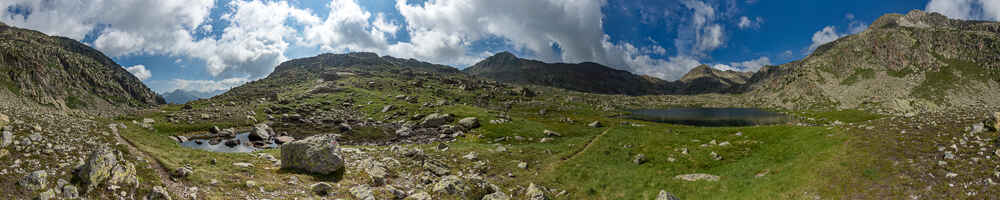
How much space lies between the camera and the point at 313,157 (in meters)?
22.3


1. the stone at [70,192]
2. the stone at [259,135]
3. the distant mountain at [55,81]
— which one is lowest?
the stone at [259,135]

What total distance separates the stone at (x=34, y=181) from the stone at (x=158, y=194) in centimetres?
277

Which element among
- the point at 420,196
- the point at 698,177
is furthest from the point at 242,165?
the point at 698,177

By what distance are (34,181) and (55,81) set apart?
146031 millimetres

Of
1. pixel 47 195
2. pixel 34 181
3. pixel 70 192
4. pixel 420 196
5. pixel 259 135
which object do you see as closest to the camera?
pixel 47 195

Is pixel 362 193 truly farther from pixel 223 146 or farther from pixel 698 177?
pixel 223 146

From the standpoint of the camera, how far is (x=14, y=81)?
6775cm

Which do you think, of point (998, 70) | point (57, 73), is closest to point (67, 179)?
point (57, 73)

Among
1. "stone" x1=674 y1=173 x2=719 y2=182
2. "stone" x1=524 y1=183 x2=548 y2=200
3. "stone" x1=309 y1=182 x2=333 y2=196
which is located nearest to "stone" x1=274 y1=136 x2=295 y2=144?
"stone" x1=309 y1=182 x2=333 y2=196

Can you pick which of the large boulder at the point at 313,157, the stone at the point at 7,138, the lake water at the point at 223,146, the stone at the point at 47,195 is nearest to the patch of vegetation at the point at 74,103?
the lake water at the point at 223,146

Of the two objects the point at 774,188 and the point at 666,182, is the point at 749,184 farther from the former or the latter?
the point at 666,182

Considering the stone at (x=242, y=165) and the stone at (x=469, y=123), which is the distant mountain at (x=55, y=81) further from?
the stone at (x=469, y=123)

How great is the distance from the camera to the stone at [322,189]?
744 inches

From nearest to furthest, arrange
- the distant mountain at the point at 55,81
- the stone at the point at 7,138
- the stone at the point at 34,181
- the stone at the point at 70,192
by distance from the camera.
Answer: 1. the stone at the point at 34,181
2. the stone at the point at 70,192
3. the stone at the point at 7,138
4. the distant mountain at the point at 55,81
